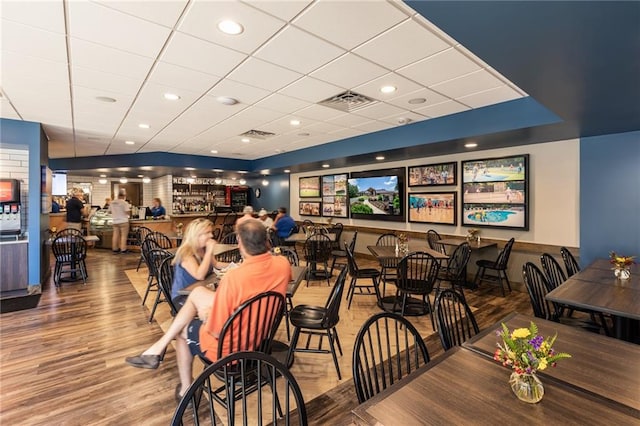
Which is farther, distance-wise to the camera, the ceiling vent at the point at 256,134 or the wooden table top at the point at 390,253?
the ceiling vent at the point at 256,134

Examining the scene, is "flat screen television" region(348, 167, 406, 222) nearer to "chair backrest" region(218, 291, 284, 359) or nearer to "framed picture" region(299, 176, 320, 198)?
"framed picture" region(299, 176, 320, 198)

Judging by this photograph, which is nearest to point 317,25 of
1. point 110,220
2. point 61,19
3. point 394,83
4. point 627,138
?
point 394,83

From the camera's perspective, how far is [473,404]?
116 cm

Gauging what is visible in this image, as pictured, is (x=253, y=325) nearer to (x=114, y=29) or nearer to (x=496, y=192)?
(x=114, y=29)

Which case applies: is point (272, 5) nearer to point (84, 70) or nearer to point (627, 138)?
point (84, 70)

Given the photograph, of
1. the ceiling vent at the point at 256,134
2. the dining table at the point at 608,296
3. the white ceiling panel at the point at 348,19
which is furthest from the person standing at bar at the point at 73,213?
the dining table at the point at 608,296

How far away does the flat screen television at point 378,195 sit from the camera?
700 cm

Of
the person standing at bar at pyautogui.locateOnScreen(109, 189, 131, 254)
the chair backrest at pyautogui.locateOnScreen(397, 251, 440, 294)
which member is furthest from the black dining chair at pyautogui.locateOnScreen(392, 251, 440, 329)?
the person standing at bar at pyautogui.locateOnScreen(109, 189, 131, 254)

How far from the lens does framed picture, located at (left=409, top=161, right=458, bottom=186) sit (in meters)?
6.00

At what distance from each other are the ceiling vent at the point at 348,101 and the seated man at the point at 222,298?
92.3 inches

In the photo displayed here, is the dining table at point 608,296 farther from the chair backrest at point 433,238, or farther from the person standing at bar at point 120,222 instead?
the person standing at bar at point 120,222

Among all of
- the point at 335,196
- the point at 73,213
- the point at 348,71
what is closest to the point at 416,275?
the point at 348,71

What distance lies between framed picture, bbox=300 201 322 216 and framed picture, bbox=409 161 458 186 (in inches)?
128

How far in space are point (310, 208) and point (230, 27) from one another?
7.43m
